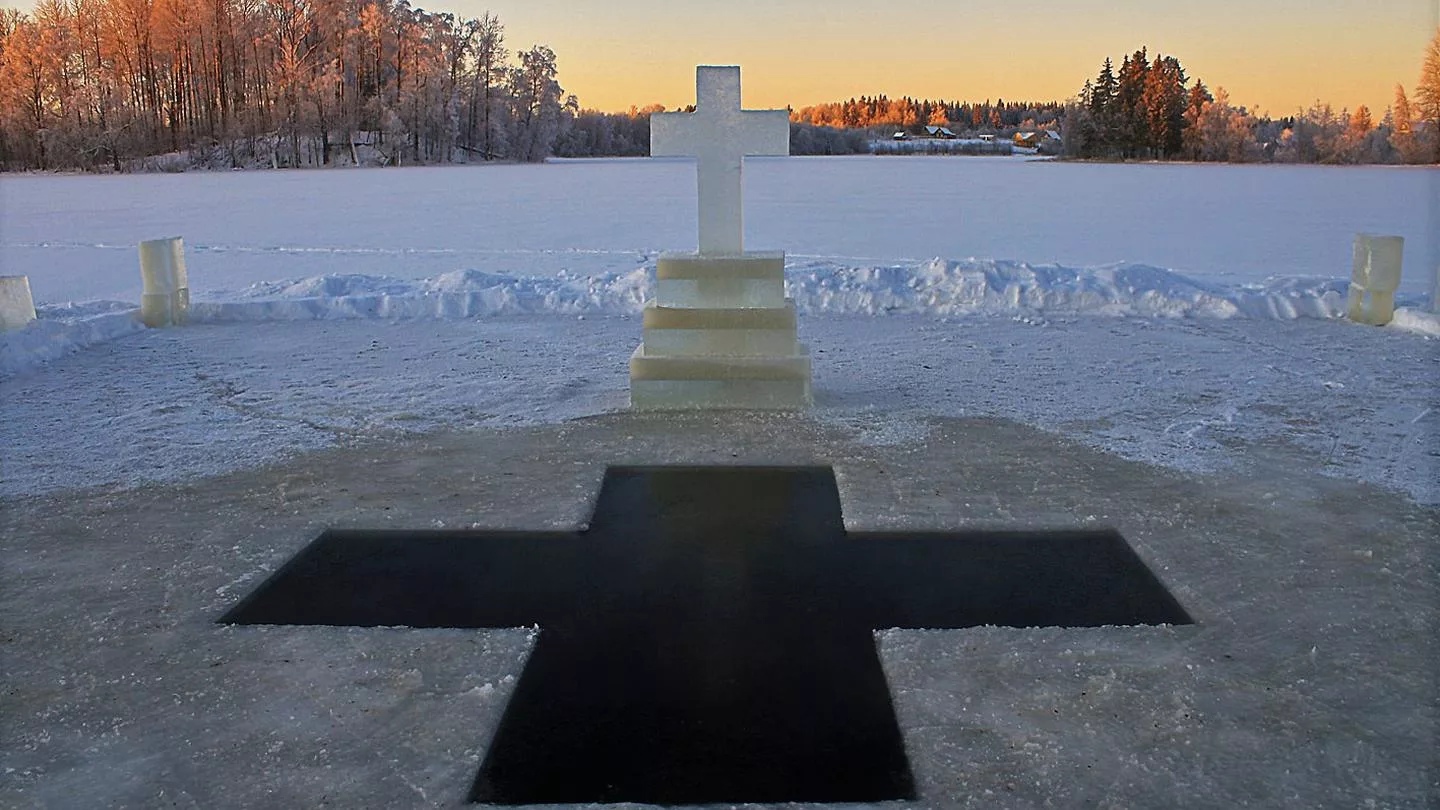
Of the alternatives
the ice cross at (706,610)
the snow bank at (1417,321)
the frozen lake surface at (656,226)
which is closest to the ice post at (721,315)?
the ice cross at (706,610)

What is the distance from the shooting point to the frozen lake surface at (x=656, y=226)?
15.0 meters

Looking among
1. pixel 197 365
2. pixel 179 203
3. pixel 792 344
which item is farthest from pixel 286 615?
pixel 179 203

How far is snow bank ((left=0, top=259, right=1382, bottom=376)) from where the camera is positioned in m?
9.63

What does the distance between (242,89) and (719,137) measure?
71092 millimetres

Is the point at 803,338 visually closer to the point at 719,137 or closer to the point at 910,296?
the point at 910,296

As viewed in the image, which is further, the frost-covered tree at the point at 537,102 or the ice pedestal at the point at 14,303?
the frost-covered tree at the point at 537,102

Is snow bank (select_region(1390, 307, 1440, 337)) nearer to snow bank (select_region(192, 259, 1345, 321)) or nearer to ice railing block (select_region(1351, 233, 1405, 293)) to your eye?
ice railing block (select_region(1351, 233, 1405, 293))

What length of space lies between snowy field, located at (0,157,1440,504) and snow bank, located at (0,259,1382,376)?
0.03 meters

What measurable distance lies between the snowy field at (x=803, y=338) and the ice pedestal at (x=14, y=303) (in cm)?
29

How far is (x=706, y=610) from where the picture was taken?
3.54 metres

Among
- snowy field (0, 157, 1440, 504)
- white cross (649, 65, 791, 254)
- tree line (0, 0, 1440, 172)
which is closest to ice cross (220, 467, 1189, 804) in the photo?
snowy field (0, 157, 1440, 504)

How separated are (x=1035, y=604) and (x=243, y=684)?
237cm

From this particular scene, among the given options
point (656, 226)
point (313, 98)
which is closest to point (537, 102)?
point (313, 98)

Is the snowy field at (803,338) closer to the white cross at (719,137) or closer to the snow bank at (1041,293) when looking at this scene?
the snow bank at (1041,293)
